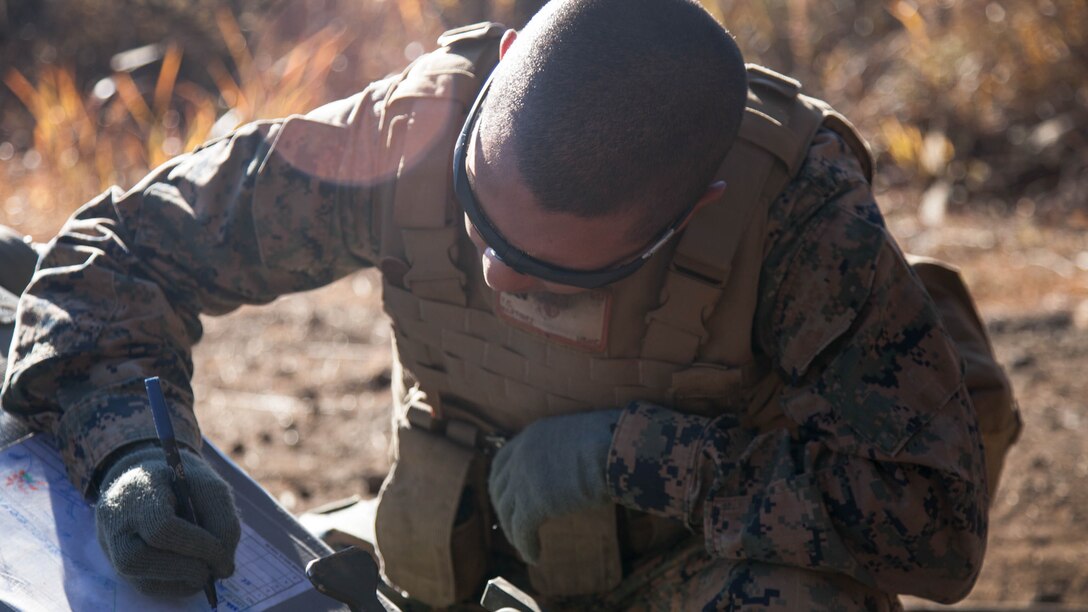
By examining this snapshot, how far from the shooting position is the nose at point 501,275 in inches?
73.2

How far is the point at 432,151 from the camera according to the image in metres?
2.11

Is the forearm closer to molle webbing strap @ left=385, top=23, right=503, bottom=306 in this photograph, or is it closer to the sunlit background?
molle webbing strap @ left=385, top=23, right=503, bottom=306

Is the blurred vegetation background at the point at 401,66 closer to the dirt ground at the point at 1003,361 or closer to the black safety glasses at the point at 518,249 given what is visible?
the dirt ground at the point at 1003,361

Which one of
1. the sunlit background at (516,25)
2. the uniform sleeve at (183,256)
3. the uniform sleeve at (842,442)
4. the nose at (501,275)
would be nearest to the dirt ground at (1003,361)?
the sunlit background at (516,25)

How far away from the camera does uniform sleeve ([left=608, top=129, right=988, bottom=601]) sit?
6.43ft

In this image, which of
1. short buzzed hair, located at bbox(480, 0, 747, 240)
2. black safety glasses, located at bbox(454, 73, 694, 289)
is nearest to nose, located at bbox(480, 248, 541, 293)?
black safety glasses, located at bbox(454, 73, 694, 289)

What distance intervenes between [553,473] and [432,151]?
0.59 meters

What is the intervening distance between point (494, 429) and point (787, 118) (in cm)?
80

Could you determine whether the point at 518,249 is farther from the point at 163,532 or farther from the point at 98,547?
the point at 98,547

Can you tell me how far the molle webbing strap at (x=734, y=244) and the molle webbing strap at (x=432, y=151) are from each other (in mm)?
388

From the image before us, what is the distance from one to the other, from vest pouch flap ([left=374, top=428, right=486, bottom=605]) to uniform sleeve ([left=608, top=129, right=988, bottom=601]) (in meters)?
0.39

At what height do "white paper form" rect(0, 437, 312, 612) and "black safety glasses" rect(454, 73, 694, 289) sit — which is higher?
"black safety glasses" rect(454, 73, 694, 289)

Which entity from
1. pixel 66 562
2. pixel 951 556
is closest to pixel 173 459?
pixel 66 562

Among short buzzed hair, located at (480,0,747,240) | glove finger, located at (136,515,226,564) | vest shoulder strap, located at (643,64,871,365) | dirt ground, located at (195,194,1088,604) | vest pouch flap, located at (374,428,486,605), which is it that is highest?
short buzzed hair, located at (480,0,747,240)
